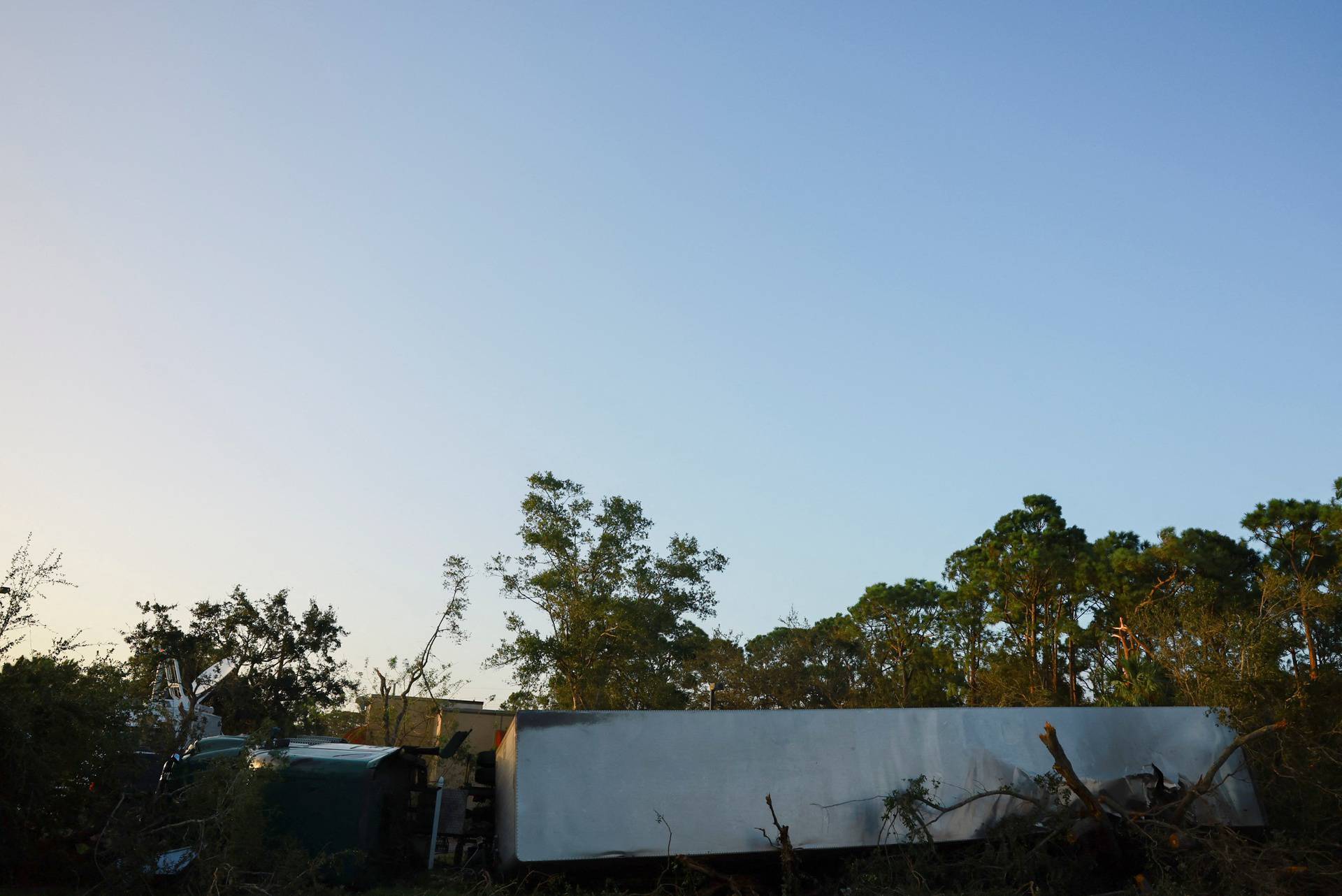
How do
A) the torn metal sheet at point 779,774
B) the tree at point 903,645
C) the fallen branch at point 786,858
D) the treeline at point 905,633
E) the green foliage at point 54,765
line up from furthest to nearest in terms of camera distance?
the tree at point 903,645
the treeline at point 905,633
the torn metal sheet at point 779,774
the fallen branch at point 786,858
the green foliage at point 54,765

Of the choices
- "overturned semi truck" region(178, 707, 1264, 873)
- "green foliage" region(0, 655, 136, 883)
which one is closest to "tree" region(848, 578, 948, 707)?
"overturned semi truck" region(178, 707, 1264, 873)

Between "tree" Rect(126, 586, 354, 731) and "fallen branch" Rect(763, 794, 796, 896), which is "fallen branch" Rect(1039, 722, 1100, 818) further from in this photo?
"tree" Rect(126, 586, 354, 731)

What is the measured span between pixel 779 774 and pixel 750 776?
0.95 feet

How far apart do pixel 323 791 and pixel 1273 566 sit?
33.1 metres

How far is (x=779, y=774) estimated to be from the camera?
949 cm

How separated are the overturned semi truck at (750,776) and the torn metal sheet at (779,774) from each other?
0.01 metres

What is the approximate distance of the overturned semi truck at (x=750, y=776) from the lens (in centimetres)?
909

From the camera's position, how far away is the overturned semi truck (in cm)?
909

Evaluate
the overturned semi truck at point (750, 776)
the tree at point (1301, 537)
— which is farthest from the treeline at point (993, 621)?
the overturned semi truck at point (750, 776)

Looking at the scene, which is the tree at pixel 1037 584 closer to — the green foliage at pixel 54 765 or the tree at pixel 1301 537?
the tree at pixel 1301 537

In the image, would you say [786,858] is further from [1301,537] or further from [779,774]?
[1301,537]

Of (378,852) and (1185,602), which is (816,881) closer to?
(378,852)

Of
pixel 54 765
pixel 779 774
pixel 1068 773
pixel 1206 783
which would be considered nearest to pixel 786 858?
pixel 779 774

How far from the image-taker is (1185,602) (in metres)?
29.6
